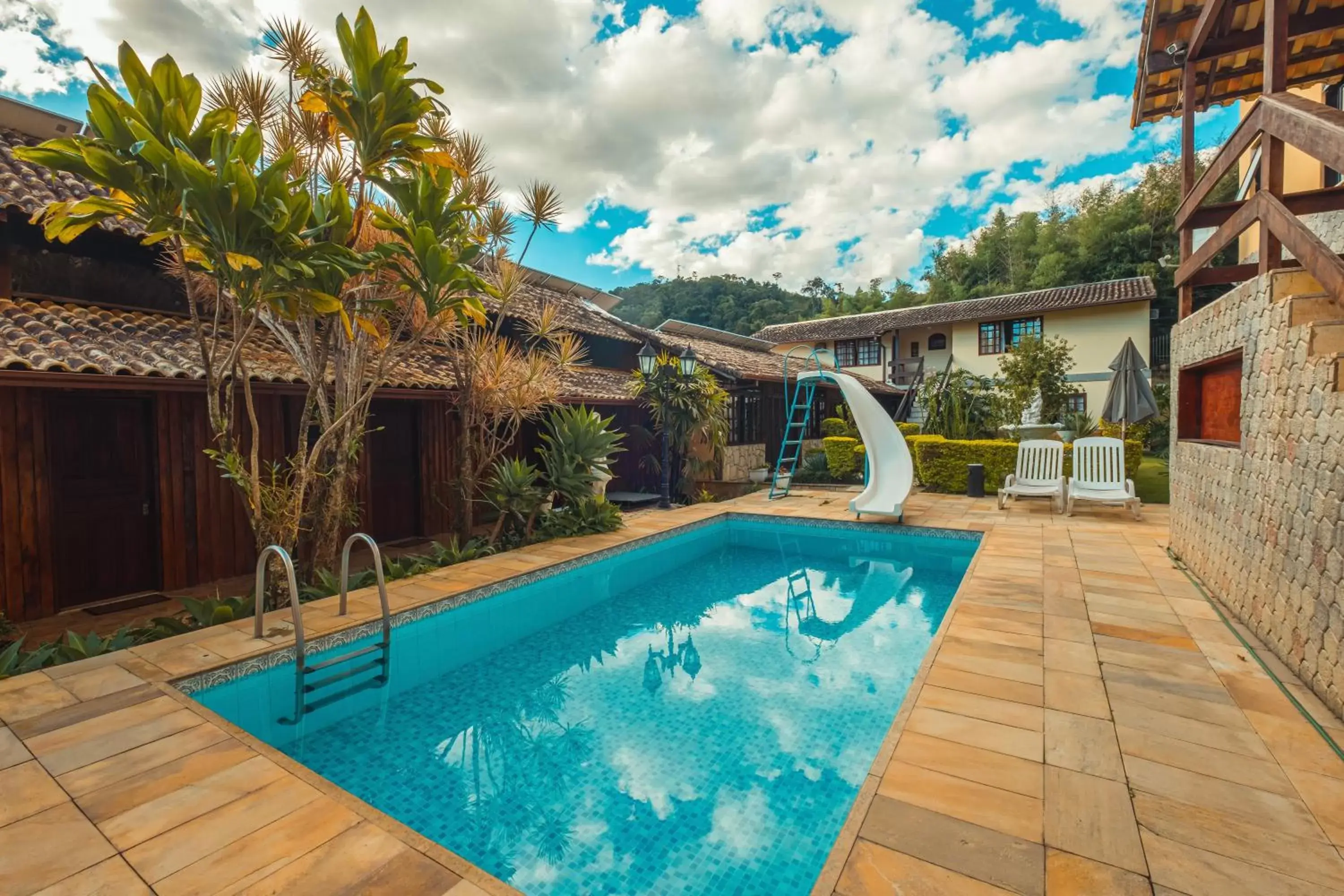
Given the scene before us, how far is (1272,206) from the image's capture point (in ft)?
11.4

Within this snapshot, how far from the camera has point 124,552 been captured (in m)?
5.61

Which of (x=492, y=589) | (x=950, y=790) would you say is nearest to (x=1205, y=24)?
(x=950, y=790)

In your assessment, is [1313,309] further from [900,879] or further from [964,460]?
[964,460]

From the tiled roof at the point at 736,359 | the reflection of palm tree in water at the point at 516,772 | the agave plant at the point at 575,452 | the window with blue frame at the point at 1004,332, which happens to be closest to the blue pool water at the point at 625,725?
the reflection of palm tree in water at the point at 516,772

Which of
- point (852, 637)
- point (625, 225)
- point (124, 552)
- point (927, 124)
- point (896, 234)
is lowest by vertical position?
point (852, 637)

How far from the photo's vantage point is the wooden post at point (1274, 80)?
11.7 feet

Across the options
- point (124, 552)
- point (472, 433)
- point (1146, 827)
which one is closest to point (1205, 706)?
point (1146, 827)

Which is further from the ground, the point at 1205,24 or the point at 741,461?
the point at 1205,24

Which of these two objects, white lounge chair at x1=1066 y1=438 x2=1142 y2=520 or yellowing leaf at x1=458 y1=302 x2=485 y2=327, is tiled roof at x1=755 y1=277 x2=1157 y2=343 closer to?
white lounge chair at x1=1066 y1=438 x2=1142 y2=520

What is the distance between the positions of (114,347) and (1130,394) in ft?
44.1

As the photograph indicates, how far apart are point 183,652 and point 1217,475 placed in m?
7.40

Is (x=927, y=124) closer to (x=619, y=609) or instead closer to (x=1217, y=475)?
(x=1217, y=475)

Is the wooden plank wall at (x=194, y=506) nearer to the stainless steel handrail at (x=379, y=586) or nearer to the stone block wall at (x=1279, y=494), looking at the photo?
the stainless steel handrail at (x=379, y=586)

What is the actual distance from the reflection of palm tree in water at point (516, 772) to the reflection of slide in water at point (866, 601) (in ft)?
7.71
